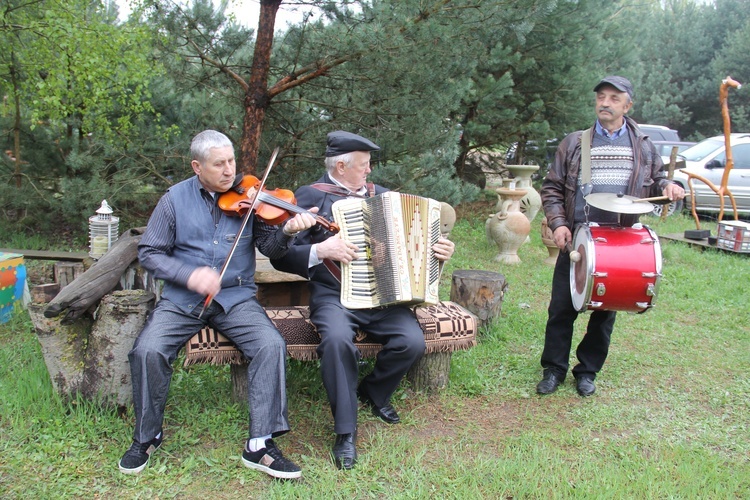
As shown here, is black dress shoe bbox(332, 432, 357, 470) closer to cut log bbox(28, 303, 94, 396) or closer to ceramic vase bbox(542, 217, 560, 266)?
cut log bbox(28, 303, 94, 396)

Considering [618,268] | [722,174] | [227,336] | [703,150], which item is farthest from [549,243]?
[703,150]

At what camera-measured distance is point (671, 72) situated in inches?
1061

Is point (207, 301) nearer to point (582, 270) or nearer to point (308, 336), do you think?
point (308, 336)

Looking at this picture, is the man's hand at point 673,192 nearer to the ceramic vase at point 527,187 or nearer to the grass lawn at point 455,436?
the grass lawn at point 455,436

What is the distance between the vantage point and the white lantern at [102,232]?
4.87 meters

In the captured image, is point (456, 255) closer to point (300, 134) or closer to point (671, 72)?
point (300, 134)

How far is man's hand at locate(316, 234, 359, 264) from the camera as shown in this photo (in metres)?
3.17

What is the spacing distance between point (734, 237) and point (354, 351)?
673cm

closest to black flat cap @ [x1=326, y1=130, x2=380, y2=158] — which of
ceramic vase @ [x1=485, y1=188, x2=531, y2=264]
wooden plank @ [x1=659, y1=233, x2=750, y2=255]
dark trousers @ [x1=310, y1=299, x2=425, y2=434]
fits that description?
dark trousers @ [x1=310, y1=299, x2=425, y2=434]

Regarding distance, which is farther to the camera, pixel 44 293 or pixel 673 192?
pixel 44 293

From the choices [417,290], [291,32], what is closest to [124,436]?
[417,290]

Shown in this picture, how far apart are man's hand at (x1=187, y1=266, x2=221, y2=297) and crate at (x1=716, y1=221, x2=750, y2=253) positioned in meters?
7.26

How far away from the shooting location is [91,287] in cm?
336

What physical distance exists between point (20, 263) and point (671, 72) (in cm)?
2798
